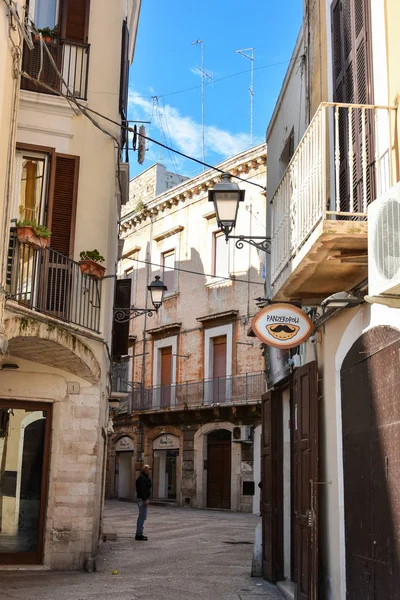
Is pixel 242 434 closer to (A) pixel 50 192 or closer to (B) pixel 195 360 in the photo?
(B) pixel 195 360

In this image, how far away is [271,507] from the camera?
11531 millimetres

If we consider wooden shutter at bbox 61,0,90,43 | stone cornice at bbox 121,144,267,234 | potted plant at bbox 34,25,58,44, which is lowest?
potted plant at bbox 34,25,58,44

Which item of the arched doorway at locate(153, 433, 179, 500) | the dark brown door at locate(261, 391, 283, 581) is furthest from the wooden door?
the dark brown door at locate(261, 391, 283, 581)

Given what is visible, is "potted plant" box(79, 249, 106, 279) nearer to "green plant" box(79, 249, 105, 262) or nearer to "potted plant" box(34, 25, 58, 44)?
"green plant" box(79, 249, 105, 262)

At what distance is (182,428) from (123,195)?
17621 mm

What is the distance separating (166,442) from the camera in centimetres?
3475

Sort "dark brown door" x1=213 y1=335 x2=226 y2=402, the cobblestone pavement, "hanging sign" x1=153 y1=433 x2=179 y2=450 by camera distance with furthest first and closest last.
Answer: "hanging sign" x1=153 y1=433 x2=179 y2=450 → "dark brown door" x1=213 y1=335 x2=226 y2=402 → the cobblestone pavement

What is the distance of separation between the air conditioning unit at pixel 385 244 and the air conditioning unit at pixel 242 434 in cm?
2488

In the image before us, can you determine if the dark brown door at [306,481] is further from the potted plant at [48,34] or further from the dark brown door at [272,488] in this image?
the potted plant at [48,34]

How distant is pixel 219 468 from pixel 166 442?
3700 millimetres

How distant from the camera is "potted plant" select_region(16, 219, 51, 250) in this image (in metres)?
11.1

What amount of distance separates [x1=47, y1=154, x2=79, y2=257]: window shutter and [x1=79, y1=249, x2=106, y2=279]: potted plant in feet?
1.44

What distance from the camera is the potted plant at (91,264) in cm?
1263

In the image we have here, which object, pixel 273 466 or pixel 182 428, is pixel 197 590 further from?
pixel 182 428
